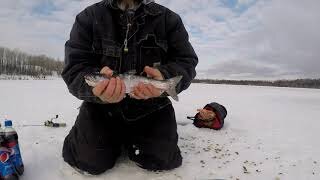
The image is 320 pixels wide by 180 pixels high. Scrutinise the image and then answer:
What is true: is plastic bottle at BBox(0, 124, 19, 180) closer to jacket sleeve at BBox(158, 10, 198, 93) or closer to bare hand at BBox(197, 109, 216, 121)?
jacket sleeve at BBox(158, 10, 198, 93)

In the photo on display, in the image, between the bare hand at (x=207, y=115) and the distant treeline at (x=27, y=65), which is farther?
the distant treeline at (x=27, y=65)

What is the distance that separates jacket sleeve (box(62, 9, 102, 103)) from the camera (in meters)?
3.45

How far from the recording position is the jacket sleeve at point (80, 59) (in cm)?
345

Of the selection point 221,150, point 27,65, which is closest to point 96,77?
point 221,150

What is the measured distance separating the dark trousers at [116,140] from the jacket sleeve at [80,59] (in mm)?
405

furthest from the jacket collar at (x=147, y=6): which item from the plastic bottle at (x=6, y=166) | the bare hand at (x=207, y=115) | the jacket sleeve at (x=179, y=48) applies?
the bare hand at (x=207, y=115)

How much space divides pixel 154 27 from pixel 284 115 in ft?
15.2

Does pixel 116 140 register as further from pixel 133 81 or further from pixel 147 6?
pixel 147 6

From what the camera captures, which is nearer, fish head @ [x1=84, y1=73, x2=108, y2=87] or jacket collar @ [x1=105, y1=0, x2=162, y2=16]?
fish head @ [x1=84, y1=73, x2=108, y2=87]

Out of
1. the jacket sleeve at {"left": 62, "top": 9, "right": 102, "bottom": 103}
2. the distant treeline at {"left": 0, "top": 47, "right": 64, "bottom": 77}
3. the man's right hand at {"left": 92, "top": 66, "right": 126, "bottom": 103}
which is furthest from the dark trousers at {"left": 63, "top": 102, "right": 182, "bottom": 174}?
the distant treeline at {"left": 0, "top": 47, "right": 64, "bottom": 77}

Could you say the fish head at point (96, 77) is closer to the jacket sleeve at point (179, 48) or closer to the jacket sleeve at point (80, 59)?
the jacket sleeve at point (80, 59)

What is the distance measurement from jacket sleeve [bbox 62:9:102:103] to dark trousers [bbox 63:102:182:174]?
1.33ft

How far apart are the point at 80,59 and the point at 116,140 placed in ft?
3.40

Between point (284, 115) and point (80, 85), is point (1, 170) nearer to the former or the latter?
point (80, 85)
